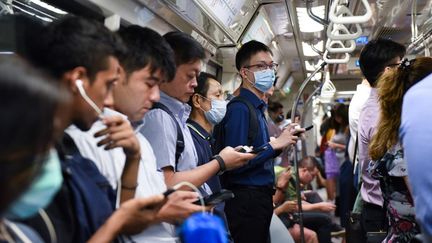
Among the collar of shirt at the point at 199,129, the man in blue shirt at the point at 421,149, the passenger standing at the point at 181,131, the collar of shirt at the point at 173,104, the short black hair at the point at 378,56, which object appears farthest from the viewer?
the short black hair at the point at 378,56

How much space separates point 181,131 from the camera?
73.6 inches

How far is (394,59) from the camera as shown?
2.74 metres

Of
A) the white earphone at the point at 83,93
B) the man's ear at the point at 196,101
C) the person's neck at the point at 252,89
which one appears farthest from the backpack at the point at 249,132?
the white earphone at the point at 83,93

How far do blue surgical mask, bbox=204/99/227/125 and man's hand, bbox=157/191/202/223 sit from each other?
1193mm

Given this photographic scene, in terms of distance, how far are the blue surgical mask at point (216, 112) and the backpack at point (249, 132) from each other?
0.19 metres

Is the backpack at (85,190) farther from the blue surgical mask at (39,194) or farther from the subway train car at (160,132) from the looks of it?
the blue surgical mask at (39,194)

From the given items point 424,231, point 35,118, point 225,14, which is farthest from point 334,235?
point 35,118

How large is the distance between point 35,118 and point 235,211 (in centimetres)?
204

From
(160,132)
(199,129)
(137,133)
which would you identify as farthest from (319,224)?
(137,133)

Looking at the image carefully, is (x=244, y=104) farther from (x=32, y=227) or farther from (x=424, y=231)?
(x=32, y=227)

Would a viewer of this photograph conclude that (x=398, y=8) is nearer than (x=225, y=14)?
No

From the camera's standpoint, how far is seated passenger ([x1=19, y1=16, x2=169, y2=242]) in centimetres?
107

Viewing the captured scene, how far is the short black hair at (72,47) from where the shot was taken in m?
1.11

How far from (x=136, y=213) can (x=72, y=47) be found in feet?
1.47
